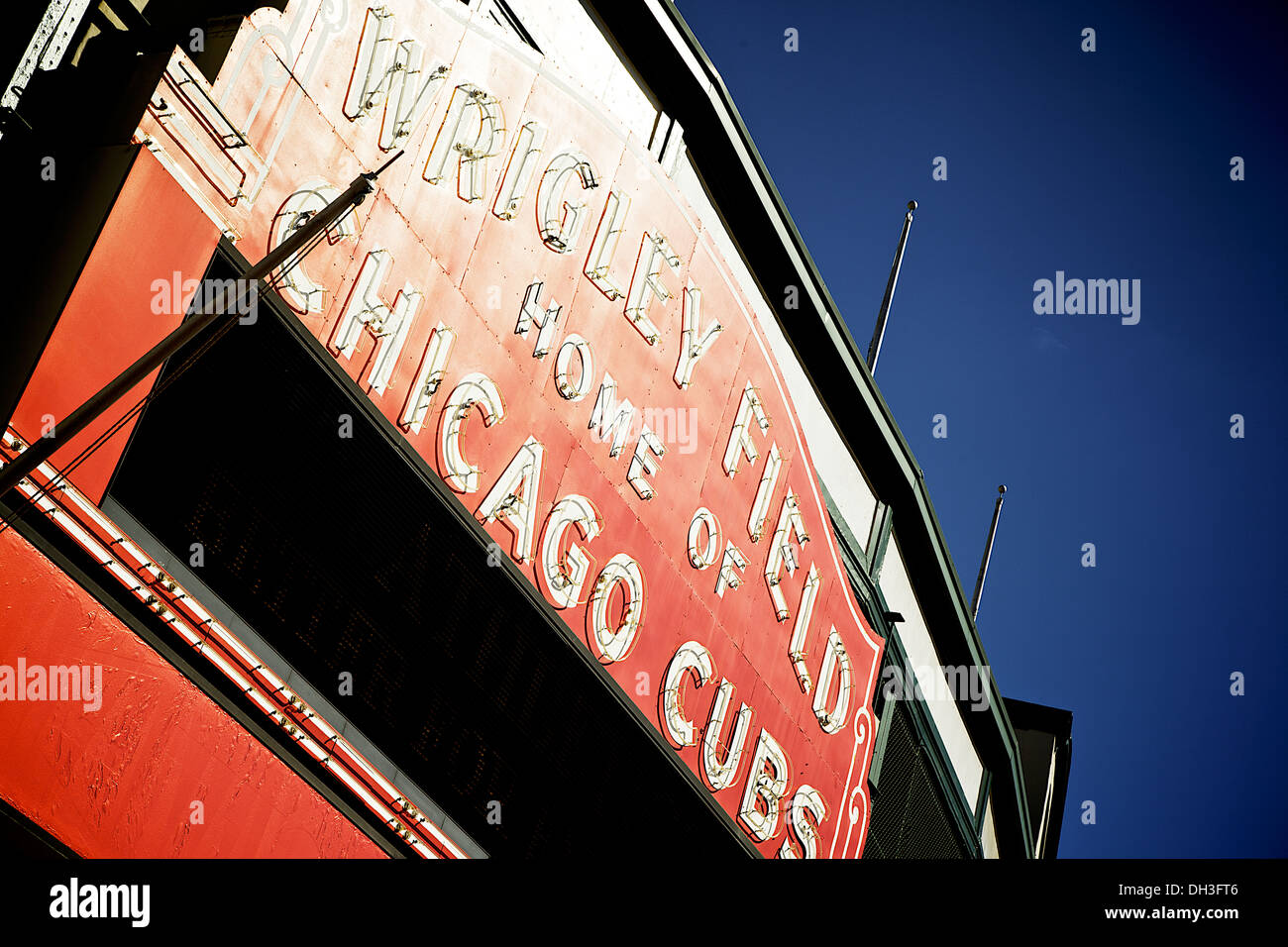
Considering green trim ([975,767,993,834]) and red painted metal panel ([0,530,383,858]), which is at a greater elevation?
green trim ([975,767,993,834])

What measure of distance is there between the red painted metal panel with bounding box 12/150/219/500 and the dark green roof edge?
736 cm

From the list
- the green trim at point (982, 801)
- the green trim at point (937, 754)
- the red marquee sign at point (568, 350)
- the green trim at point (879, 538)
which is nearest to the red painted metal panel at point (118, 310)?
the red marquee sign at point (568, 350)

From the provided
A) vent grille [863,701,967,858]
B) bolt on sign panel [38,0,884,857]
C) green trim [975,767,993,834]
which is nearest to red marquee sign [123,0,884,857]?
bolt on sign panel [38,0,884,857]

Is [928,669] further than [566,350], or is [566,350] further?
[928,669]

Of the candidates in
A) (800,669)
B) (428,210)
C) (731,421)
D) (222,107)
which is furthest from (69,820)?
(800,669)

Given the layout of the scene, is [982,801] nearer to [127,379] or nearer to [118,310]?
[118,310]

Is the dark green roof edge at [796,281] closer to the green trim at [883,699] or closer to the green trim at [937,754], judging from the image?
the green trim at [883,699]

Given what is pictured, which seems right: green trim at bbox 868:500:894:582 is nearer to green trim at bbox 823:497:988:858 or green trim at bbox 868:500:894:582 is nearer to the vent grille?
green trim at bbox 823:497:988:858

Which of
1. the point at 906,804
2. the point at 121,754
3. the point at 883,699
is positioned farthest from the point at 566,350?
the point at 906,804

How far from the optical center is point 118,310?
25.6 ft

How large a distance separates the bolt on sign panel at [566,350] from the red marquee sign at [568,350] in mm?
27

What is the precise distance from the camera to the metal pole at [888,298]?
942 inches

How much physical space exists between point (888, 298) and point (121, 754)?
20.0 m

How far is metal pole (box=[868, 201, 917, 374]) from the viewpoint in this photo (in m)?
23.9
